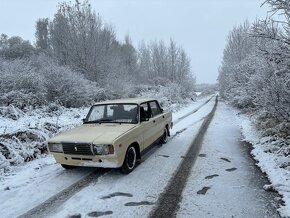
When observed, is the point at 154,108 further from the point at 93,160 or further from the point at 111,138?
the point at 93,160

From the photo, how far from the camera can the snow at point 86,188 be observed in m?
4.82

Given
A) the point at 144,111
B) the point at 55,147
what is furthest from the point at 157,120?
the point at 55,147

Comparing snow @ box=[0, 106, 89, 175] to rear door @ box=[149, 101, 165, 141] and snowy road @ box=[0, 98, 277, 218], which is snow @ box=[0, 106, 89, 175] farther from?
rear door @ box=[149, 101, 165, 141]

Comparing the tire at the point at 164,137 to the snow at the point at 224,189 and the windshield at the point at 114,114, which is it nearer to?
the snow at the point at 224,189

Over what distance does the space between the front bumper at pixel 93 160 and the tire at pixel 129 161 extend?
1.05 ft

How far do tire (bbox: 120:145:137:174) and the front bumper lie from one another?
12.6 inches

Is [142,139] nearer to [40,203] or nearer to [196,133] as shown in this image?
[40,203]

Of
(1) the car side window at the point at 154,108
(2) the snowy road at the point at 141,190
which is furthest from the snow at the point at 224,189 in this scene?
(1) the car side window at the point at 154,108

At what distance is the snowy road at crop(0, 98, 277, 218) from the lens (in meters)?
4.70

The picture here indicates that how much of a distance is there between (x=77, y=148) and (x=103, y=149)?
645 mm

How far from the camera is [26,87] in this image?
16.6 meters

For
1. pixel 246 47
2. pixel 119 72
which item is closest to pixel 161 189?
pixel 119 72

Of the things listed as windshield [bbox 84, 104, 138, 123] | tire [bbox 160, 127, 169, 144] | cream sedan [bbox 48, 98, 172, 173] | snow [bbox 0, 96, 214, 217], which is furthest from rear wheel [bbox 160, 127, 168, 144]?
windshield [bbox 84, 104, 138, 123]

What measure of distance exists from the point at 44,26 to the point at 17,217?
50104 millimetres
